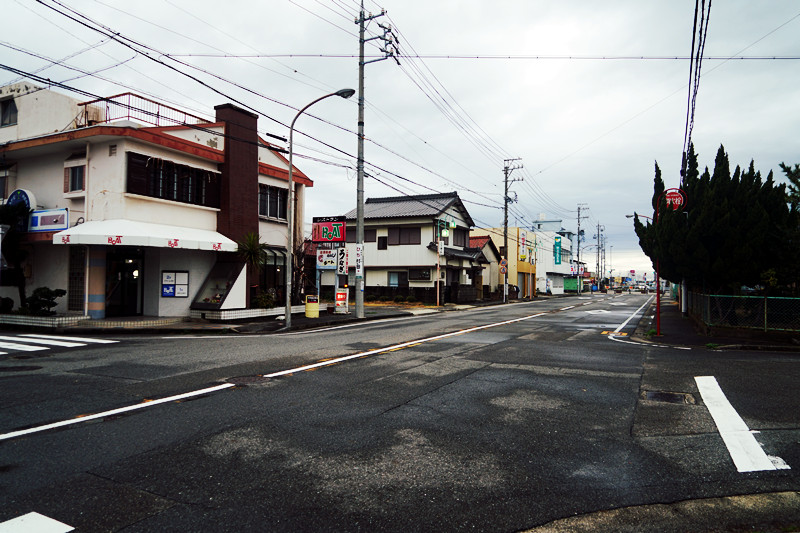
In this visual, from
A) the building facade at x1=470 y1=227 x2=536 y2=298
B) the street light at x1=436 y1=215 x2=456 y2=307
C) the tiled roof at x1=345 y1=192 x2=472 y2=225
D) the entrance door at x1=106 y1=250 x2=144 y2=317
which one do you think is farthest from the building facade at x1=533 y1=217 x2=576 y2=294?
the entrance door at x1=106 y1=250 x2=144 y2=317

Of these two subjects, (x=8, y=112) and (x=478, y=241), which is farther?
(x=478, y=241)

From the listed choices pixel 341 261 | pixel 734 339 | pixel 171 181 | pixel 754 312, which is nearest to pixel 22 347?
pixel 171 181

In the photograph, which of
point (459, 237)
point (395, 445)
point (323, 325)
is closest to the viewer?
point (395, 445)

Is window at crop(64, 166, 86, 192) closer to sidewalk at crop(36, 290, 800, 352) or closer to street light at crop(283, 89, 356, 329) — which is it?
sidewalk at crop(36, 290, 800, 352)

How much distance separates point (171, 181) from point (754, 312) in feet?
69.1

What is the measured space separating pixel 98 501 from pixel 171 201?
16708 millimetres

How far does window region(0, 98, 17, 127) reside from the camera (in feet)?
67.9

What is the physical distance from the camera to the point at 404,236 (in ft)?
123

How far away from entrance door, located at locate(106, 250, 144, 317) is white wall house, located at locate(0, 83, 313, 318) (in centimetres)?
4

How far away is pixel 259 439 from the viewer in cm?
502

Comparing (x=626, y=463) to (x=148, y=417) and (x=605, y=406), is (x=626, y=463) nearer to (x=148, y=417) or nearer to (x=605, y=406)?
(x=605, y=406)

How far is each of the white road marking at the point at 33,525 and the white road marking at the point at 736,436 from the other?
581 centimetres

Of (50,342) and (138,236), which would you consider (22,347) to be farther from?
(138,236)

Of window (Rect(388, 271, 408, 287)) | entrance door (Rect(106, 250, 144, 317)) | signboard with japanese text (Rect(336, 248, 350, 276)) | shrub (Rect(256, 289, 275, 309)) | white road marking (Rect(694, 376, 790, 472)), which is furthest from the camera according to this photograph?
window (Rect(388, 271, 408, 287))
